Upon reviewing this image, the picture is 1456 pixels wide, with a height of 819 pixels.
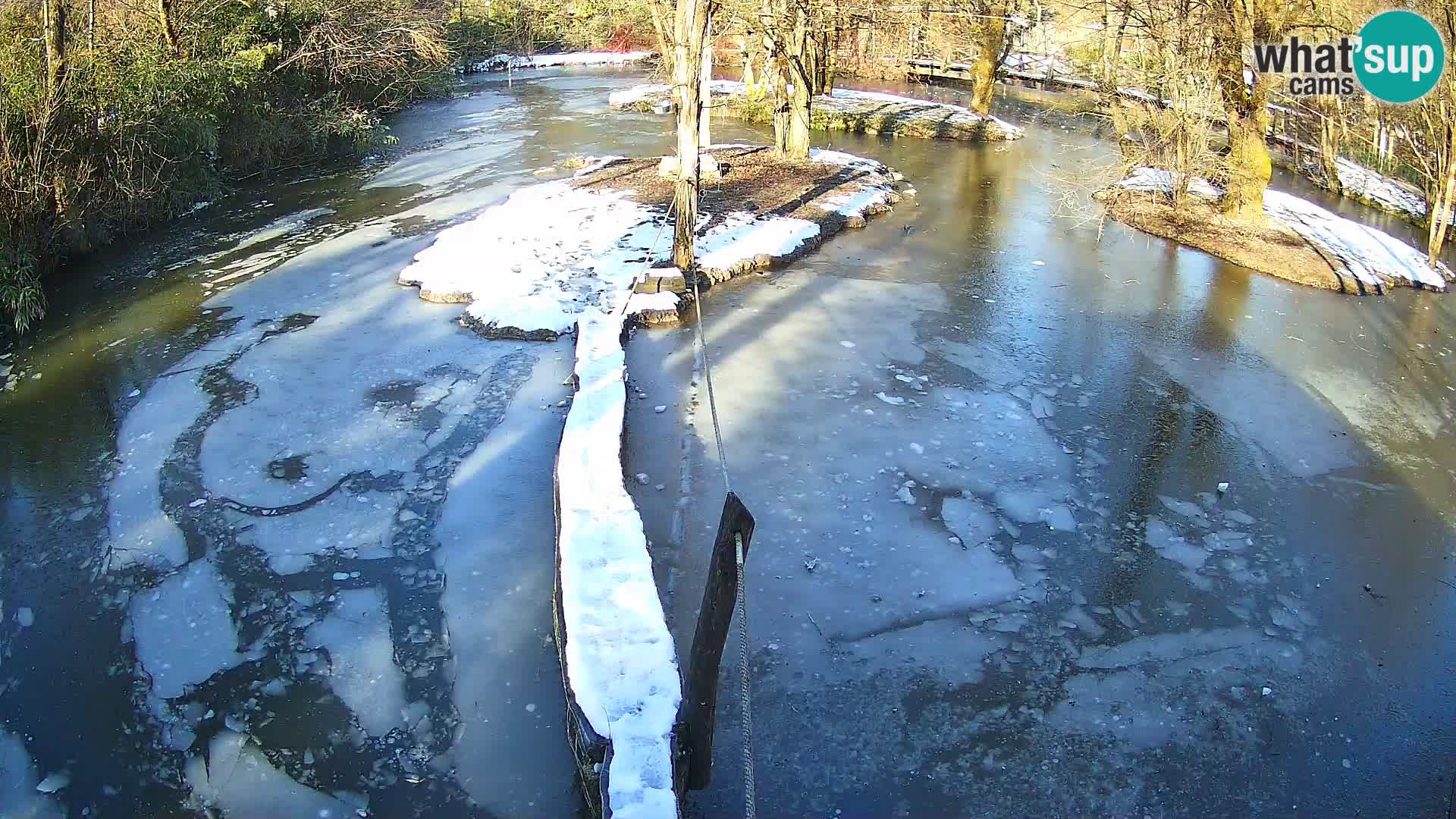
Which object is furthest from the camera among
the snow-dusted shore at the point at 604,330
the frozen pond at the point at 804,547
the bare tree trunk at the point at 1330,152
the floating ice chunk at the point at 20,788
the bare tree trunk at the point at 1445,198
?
the bare tree trunk at the point at 1330,152

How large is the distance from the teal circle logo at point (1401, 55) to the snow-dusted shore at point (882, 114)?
30.9 feet

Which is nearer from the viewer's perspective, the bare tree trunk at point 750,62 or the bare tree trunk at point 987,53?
the bare tree trunk at point 750,62

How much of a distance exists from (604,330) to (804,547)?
155 inches

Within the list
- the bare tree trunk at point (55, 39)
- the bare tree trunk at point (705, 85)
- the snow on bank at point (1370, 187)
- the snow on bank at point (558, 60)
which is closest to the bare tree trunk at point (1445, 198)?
the snow on bank at point (1370, 187)

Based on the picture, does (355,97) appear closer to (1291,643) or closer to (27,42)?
(27,42)

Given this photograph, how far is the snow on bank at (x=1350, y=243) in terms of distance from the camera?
12875mm

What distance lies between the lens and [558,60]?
124 ft

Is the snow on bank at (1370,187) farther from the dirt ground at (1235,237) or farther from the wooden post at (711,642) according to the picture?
the wooden post at (711,642)

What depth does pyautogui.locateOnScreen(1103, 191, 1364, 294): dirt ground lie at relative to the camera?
510 inches

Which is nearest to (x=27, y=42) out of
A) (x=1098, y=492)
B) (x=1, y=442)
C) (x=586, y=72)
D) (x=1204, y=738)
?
(x=1, y=442)

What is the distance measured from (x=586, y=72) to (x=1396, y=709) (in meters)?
34.3

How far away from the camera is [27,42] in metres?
13.4

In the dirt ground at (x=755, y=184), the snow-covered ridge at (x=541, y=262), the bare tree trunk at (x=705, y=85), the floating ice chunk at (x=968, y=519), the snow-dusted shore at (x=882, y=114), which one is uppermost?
the snow-dusted shore at (x=882, y=114)

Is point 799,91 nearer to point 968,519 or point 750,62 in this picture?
point 750,62
